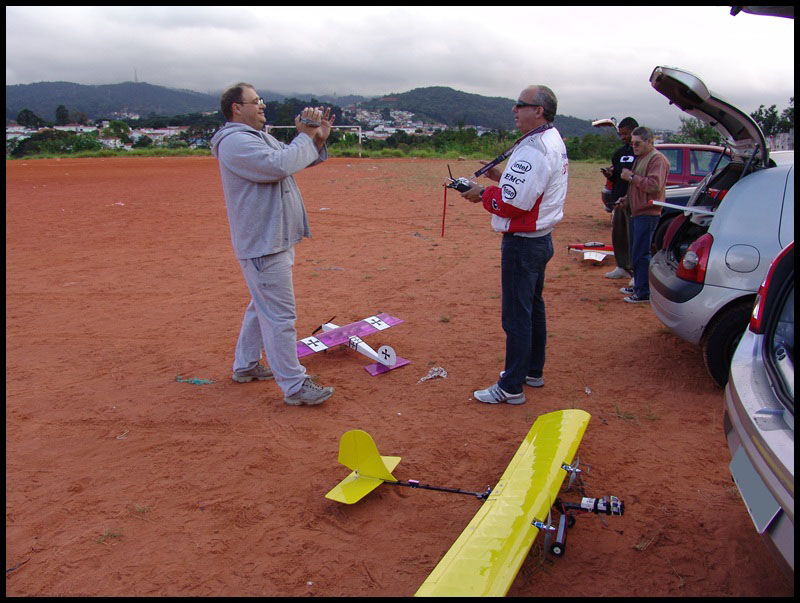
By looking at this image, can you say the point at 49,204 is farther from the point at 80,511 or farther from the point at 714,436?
the point at 714,436

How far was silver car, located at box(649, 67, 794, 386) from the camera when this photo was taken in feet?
13.0

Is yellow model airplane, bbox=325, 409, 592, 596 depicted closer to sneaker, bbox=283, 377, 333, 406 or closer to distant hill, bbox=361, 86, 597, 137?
sneaker, bbox=283, 377, 333, 406

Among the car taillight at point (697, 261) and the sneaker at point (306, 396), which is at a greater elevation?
the car taillight at point (697, 261)

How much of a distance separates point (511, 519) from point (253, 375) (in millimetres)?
2778

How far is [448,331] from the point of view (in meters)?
5.79

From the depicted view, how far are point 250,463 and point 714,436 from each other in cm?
300

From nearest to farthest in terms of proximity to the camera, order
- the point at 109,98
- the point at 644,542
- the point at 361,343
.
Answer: the point at 644,542 < the point at 361,343 < the point at 109,98

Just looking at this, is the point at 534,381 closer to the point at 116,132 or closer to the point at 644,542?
the point at 644,542

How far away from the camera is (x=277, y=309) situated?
4.10 metres

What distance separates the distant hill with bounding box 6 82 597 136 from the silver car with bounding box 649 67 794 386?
53217 millimetres

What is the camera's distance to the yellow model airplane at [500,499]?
88.8 inches

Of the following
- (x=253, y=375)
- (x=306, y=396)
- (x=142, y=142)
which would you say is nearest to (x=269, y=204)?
(x=306, y=396)

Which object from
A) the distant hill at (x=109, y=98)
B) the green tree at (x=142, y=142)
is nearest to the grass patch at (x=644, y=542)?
the green tree at (x=142, y=142)

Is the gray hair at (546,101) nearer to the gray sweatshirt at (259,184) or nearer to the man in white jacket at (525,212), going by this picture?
the man in white jacket at (525,212)
